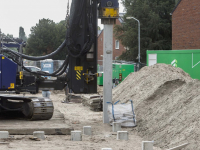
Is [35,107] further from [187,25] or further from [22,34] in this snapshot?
[187,25]

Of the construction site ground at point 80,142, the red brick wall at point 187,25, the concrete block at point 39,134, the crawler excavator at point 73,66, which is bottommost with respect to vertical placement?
the construction site ground at point 80,142

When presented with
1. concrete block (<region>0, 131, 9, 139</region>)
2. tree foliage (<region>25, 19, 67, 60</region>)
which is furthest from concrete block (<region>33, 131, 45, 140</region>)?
tree foliage (<region>25, 19, 67, 60</region>)

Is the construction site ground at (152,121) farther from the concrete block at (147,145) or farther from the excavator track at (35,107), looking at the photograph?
the excavator track at (35,107)

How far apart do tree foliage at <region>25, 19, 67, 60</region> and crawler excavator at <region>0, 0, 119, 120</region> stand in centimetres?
5019

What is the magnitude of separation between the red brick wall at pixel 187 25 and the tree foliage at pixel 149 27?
798cm

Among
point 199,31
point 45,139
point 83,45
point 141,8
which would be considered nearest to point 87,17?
point 83,45

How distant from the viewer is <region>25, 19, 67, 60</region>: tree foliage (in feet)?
207

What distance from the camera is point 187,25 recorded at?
1563 inches

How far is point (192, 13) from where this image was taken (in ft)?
127

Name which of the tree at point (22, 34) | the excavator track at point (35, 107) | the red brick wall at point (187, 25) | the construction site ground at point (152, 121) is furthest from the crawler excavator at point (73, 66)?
the red brick wall at point (187, 25)

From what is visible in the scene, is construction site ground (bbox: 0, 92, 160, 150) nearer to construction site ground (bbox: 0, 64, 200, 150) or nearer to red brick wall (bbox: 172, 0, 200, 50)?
construction site ground (bbox: 0, 64, 200, 150)

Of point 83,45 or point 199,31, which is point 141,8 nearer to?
point 199,31

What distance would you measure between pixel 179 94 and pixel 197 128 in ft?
10.9

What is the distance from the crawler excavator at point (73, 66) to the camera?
12188mm
